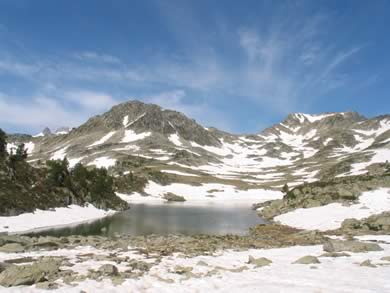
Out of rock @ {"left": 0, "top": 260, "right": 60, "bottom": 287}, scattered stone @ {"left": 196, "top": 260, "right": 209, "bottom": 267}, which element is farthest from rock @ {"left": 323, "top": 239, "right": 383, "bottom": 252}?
rock @ {"left": 0, "top": 260, "right": 60, "bottom": 287}

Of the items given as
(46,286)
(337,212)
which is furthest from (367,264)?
(337,212)

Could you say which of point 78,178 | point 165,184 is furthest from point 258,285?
point 165,184

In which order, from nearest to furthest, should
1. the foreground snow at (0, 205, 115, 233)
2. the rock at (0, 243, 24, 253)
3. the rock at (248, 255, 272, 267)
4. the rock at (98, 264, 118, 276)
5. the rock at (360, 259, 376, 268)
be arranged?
the rock at (98, 264, 118, 276) < the rock at (360, 259, 376, 268) < the rock at (248, 255, 272, 267) < the rock at (0, 243, 24, 253) < the foreground snow at (0, 205, 115, 233)

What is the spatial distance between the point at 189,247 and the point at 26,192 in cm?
3195

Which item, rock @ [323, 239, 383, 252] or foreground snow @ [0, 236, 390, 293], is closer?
foreground snow @ [0, 236, 390, 293]

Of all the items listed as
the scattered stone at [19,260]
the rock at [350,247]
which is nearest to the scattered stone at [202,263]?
the rock at [350,247]

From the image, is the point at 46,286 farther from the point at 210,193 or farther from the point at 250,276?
the point at 210,193

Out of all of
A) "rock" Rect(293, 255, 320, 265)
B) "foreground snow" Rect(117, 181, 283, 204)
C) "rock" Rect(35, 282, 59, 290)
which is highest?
"foreground snow" Rect(117, 181, 283, 204)

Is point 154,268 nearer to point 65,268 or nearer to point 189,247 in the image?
point 65,268

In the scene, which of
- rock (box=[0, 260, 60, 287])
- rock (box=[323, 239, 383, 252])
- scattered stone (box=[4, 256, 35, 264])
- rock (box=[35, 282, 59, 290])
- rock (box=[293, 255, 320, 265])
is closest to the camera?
rock (box=[35, 282, 59, 290])

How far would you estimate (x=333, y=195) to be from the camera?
57031mm

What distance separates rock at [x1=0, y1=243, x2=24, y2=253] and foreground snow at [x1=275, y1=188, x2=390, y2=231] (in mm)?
32799

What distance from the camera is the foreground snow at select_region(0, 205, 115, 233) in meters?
42.0

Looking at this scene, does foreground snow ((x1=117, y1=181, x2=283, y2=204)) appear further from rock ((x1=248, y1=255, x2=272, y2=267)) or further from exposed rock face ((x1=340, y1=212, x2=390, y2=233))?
rock ((x1=248, y1=255, x2=272, y2=267))
